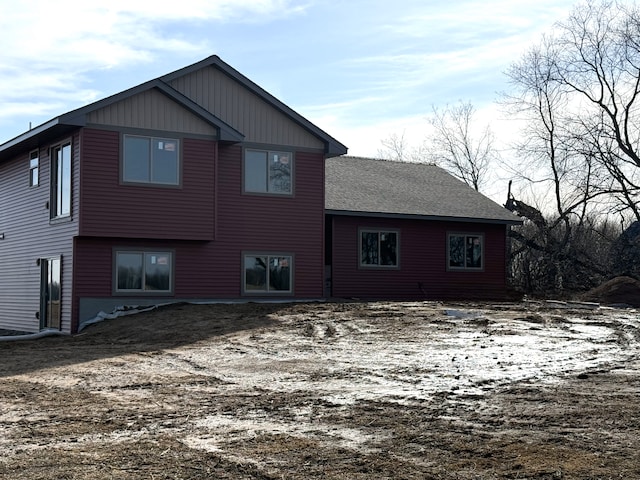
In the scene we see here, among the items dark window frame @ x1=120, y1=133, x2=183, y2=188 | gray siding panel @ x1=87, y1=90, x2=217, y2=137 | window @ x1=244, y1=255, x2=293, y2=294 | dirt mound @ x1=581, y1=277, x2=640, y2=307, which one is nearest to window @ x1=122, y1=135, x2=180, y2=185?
dark window frame @ x1=120, y1=133, x2=183, y2=188

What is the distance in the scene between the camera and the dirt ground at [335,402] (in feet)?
22.5

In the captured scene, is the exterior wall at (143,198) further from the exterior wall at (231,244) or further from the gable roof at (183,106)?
the gable roof at (183,106)

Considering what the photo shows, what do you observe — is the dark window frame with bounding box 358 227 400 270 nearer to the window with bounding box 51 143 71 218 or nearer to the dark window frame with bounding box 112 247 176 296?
the dark window frame with bounding box 112 247 176 296

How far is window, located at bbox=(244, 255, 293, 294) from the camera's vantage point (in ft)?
80.2

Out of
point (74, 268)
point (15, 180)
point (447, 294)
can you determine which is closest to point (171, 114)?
point (74, 268)

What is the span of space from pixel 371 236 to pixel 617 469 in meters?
21.5

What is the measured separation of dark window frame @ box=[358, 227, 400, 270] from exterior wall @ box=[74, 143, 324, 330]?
7.90 feet

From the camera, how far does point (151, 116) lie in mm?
22172

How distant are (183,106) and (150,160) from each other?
5.61ft

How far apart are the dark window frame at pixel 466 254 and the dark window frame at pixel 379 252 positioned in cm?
216

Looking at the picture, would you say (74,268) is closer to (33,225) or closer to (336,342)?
(33,225)

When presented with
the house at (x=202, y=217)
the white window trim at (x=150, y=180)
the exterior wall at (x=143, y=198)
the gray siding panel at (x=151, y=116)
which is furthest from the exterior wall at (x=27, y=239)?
the white window trim at (x=150, y=180)

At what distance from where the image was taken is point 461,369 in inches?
477

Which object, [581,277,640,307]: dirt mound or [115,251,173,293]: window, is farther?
[581,277,640,307]: dirt mound
